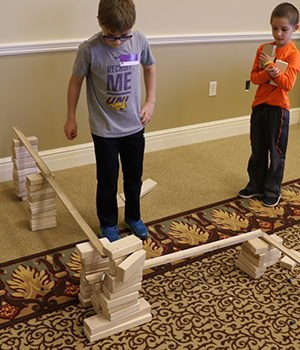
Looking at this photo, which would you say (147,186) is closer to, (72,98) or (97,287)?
(72,98)

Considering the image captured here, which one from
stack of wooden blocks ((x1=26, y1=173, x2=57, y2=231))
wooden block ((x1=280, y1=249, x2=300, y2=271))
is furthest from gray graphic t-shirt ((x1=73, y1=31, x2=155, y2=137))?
wooden block ((x1=280, y1=249, x2=300, y2=271))

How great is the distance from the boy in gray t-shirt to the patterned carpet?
1.04ft

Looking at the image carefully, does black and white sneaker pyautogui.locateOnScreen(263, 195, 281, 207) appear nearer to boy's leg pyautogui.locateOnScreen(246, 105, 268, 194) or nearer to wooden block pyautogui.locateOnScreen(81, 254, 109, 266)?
boy's leg pyautogui.locateOnScreen(246, 105, 268, 194)

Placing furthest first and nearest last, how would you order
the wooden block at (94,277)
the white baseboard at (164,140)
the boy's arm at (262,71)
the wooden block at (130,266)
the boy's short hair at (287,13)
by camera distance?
the white baseboard at (164,140), the boy's arm at (262,71), the boy's short hair at (287,13), the wooden block at (94,277), the wooden block at (130,266)

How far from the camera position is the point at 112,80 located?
1564mm

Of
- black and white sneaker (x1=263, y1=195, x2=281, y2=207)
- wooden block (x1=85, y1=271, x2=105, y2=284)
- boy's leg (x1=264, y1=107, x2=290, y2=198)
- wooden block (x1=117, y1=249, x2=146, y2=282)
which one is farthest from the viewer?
black and white sneaker (x1=263, y1=195, x2=281, y2=207)

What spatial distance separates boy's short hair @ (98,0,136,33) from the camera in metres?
1.39

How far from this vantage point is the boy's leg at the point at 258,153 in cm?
209

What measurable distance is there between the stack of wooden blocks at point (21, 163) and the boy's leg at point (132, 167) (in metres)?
0.61

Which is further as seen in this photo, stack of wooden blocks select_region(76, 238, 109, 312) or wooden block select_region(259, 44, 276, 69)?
wooden block select_region(259, 44, 276, 69)

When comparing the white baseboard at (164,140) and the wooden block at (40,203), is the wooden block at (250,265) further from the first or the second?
the white baseboard at (164,140)

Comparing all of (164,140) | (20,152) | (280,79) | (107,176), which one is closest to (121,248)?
(107,176)

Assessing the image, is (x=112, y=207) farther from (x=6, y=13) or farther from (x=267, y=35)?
(x=267, y=35)

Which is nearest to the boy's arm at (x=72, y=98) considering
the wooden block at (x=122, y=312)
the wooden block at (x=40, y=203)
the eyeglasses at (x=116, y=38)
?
the eyeglasses at (x=116, y=38)
